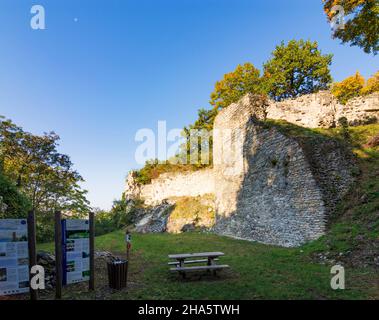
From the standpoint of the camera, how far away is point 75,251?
17.6 feet

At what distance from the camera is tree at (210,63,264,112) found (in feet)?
95.6

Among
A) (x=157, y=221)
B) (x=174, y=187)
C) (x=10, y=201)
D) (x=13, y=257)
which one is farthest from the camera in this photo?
(x=174, y=187)

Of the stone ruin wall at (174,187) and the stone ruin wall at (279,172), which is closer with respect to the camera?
the stone ruin wall at (279,172)

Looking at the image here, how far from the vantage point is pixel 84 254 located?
552 centimetres

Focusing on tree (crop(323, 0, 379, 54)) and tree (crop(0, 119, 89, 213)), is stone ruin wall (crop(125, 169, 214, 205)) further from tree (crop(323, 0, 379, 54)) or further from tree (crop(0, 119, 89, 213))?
tree (crop(323, 0, 379, 54))

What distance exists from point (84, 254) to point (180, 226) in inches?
542

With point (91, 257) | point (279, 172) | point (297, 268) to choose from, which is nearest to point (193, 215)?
point (279, 172)

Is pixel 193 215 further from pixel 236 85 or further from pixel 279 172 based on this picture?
pixel 236 85

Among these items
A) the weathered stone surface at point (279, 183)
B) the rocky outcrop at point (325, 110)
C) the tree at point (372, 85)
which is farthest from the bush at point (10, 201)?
the tree at point (372, 85)

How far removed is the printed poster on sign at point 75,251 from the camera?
5227mm

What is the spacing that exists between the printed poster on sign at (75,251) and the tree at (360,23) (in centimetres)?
1236

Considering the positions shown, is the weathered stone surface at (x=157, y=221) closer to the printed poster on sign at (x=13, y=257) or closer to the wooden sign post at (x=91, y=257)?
the wooden sign post at (x=91, y=257)

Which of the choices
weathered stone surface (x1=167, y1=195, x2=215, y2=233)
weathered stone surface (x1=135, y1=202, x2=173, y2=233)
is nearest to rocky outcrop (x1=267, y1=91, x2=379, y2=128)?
weathered stone surface (x1=167, y1=195, x2=215, y2=233)

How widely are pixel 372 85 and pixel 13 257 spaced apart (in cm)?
3425
